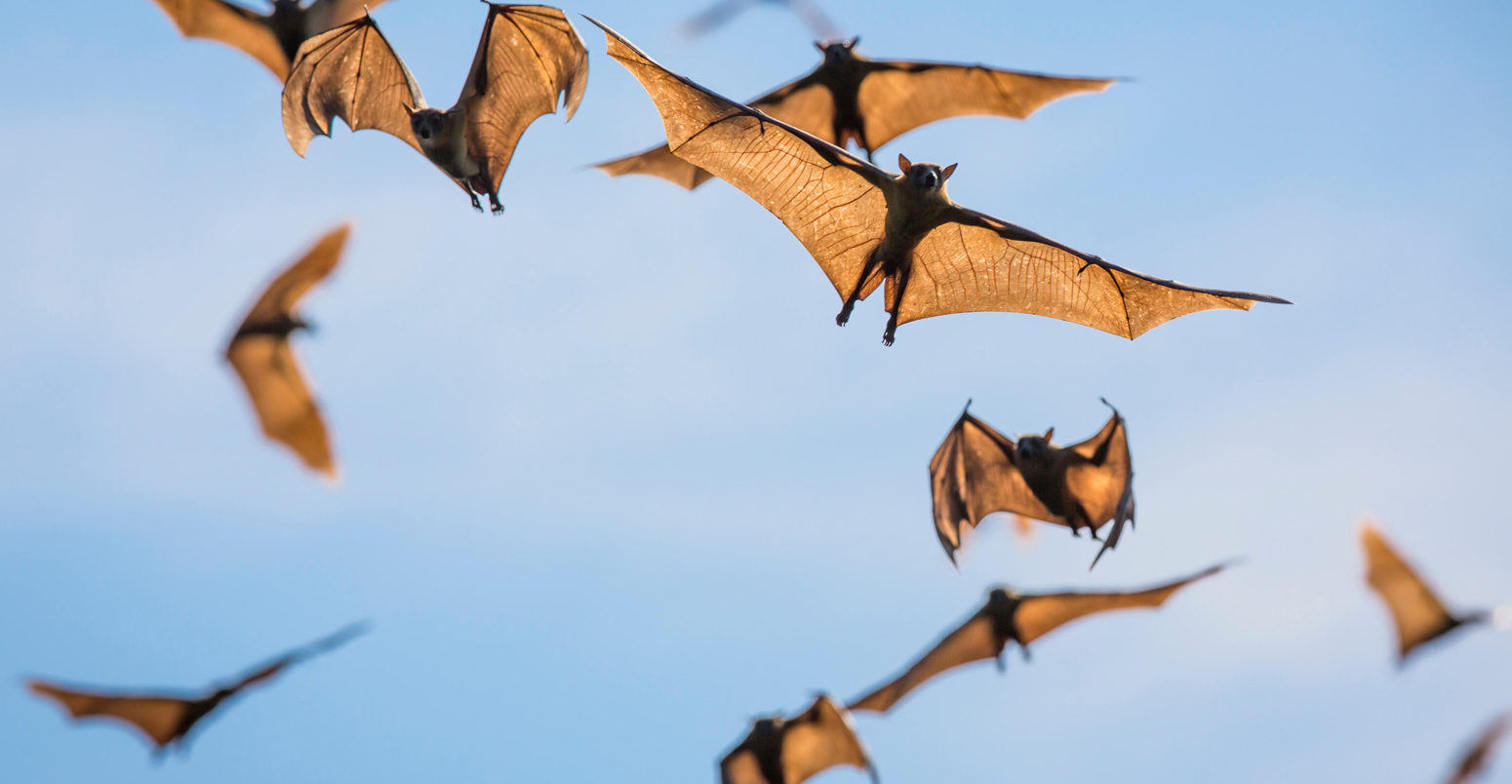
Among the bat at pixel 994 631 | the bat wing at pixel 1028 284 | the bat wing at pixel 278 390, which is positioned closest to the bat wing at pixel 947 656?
the bat at pixel 994 631

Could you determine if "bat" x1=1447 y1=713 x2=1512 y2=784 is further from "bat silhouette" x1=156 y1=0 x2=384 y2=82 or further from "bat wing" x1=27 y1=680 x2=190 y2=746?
"bat silhouette" x1=156 y1=0 x2=384 y2=82

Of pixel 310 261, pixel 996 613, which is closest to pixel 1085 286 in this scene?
pixel 996 613

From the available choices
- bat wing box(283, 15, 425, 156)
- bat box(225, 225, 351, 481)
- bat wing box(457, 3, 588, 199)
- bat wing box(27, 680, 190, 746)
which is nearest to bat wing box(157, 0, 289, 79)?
bat wing box(283, 15, 425, 156)

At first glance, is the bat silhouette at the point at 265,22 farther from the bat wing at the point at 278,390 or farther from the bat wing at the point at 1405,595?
the bat wing at the point at 1405,595

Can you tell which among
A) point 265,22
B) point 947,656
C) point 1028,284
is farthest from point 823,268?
point 265,22

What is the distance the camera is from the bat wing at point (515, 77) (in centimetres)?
1423

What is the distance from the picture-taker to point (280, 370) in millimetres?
14141

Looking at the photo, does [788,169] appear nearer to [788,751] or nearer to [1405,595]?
[788,751]

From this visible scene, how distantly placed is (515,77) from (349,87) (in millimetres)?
2634

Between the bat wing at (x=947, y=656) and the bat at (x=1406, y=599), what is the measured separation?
4.50 metres

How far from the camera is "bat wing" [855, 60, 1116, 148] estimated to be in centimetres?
1791

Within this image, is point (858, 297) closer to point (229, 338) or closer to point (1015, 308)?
point (1015, 308)

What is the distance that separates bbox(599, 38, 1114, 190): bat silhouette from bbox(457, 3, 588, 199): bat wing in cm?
293

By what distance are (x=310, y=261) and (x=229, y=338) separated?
5.19 ft
